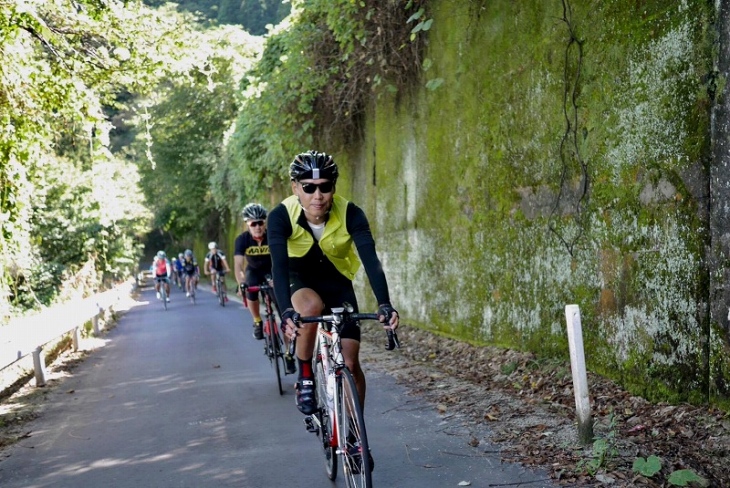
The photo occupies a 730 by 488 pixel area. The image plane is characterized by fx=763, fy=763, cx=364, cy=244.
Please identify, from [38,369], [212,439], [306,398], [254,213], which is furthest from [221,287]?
[306,398]

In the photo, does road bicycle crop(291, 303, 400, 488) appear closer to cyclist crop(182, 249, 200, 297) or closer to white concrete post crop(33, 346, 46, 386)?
white concrete post crop(33, 346, 46, 386)

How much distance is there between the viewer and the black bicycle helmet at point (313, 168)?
507 centimetres

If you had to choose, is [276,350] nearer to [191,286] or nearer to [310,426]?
[310,426]

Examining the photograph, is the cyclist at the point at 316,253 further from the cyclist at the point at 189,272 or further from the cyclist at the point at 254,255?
the cyclist at the point at 189,272

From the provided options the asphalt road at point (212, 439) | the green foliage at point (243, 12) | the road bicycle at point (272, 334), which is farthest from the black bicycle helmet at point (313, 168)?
the green foliage at point (243, 12)

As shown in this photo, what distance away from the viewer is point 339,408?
4.68m

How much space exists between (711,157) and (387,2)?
293 inches

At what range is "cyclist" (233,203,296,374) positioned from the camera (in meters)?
9.94

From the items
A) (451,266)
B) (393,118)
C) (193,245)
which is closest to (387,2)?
(393,118)

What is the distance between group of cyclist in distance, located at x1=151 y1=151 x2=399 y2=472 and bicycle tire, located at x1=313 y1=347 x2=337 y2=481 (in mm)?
78

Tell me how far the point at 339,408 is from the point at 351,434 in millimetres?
229

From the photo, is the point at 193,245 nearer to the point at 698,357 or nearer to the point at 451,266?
the point at 451,266

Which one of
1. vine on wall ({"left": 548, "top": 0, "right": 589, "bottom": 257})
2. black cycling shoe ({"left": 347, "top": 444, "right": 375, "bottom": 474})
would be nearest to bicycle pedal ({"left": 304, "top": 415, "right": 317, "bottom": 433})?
black cycling shoe ({"left": 347, "top": 444, "right": 375, "bottom": 474})

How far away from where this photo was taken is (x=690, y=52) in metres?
5.58
